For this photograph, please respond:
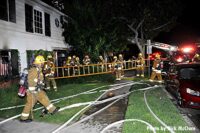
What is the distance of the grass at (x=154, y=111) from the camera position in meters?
7.26

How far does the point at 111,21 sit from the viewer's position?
27828 mm

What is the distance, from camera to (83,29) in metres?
24.0

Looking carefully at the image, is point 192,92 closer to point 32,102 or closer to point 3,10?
point 32,102

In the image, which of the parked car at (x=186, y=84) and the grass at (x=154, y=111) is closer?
the grass at (x=154, y=111)

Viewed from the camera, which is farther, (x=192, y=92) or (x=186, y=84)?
(x=186, y=84)

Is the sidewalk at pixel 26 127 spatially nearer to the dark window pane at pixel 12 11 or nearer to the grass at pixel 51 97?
the grass at pixel 51 97

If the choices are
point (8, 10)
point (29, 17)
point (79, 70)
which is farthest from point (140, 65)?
point (8, 10)

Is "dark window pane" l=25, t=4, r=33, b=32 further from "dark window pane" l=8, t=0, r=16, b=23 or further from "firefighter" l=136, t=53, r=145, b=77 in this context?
"firefighter" l=136, t=53, r=145, b=77

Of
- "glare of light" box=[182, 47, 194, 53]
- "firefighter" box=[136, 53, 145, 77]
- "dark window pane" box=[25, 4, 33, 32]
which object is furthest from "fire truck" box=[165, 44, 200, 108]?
"dark window pane" box=[25, 4, 33, 32]

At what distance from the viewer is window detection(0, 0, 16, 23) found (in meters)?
16.2

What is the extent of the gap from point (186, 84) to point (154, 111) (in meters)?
1.46

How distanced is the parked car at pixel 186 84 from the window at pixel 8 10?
9.53 metres

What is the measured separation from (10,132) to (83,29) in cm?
1738

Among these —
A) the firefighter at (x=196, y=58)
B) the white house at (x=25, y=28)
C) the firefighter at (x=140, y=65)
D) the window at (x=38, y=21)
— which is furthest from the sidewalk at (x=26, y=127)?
the firefighter at (x=140, y=65)
